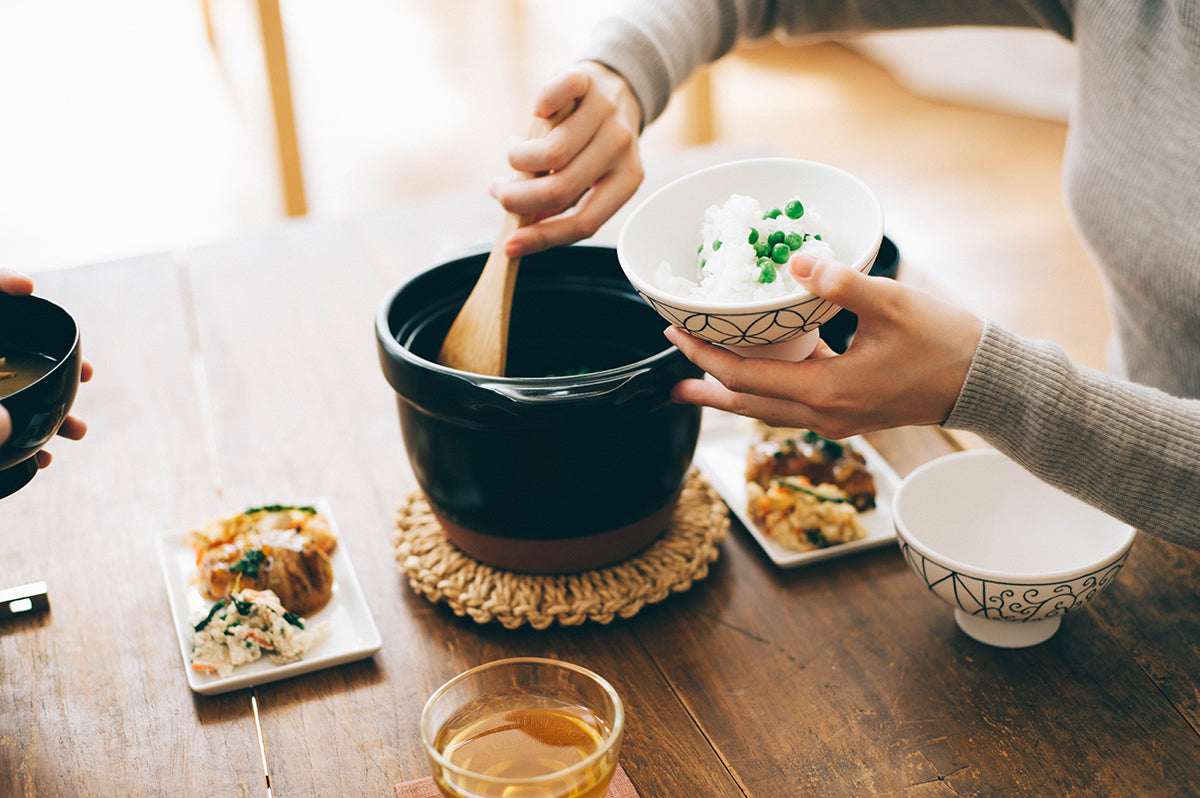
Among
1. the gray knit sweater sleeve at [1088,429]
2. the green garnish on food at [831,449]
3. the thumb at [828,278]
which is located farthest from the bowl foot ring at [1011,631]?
the thumb at [828,278]

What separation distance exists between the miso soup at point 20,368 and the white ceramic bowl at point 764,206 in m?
0.49

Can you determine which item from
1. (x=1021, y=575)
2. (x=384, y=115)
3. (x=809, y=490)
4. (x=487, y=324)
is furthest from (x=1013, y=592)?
(x=384, y=115)

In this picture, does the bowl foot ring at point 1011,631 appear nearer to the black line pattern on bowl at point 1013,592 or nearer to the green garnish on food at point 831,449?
the black line pattern on bowl at point 1013,592

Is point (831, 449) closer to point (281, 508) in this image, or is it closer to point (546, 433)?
point (546, 433)

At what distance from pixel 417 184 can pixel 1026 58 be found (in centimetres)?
240

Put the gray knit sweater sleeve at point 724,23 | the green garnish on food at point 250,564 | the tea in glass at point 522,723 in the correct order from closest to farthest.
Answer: the tea in glass at point 522,723, the green garnish on food at point 250,564, the gray knit sweater sleeve at point 724,23

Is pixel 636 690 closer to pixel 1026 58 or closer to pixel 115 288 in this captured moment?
pixel 115 288

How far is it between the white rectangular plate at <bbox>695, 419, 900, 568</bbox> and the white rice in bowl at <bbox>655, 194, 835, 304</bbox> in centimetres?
31

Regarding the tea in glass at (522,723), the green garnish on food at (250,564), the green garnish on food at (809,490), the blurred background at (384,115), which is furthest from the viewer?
the blurred background at (384,115)

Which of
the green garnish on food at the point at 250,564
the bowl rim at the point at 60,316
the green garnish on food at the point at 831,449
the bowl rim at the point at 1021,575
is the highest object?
the bowl rim at the point at 60,316

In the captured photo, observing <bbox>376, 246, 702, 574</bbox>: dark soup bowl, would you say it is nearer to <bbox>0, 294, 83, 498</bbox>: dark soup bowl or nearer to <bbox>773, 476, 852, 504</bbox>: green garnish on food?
<bbox>773, 476, 852, 504</bbox>: green garnish on food

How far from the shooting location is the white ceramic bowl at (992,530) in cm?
92

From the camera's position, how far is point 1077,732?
2.77ft

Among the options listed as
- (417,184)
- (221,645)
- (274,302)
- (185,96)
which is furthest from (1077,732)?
(185,96)
